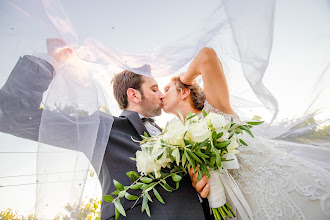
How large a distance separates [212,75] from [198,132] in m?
0.58

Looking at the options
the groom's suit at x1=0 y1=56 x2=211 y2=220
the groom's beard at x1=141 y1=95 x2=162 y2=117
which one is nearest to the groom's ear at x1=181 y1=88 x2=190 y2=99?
the groom's beard at x1=141 y1=95 x2=162 y2=117

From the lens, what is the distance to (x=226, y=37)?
1293 mm

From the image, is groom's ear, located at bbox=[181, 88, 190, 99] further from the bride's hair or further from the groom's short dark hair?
the groom's short dark hair

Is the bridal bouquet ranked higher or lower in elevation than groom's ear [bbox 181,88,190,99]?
lower

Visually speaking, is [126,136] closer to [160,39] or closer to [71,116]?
[71,116]

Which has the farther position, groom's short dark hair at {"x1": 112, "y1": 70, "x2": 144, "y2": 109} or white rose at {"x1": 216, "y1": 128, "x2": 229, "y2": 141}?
groom's short dark hair at {"x1": 112, "y1": 70, "x2": 144, "y2": 109}

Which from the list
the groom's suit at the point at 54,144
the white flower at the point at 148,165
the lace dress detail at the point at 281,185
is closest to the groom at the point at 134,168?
the groom's suit at the point at 54,144

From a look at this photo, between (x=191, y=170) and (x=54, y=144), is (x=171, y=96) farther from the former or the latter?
(x=54, y=144)

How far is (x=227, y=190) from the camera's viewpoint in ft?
3.51

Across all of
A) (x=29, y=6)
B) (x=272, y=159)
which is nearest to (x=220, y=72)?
(x=272, y=159)

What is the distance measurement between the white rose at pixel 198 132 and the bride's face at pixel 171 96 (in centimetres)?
94

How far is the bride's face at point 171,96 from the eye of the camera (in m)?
1.96

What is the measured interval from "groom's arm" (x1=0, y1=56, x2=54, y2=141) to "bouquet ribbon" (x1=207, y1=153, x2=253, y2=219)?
1.24 meters

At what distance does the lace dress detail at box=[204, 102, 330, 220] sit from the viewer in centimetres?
94
